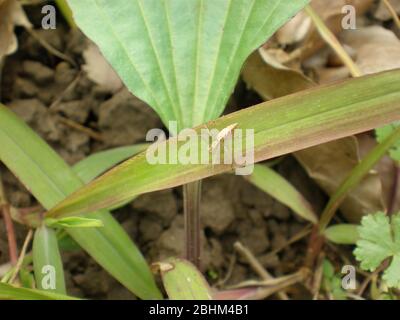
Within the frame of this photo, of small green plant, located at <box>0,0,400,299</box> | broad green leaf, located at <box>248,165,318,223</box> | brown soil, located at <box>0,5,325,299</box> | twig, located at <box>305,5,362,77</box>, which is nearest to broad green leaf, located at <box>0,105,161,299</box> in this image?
small green plant, located at <box>0,0,400,299</box>

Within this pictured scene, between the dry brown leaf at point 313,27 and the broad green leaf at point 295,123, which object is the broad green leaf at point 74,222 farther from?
the dry brown leaf at point 313,27

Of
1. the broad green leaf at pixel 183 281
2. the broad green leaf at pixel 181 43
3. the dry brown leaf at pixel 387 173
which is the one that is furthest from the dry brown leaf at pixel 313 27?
the broad green leaf at pixel 183 281

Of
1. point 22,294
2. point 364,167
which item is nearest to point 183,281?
point 22,294

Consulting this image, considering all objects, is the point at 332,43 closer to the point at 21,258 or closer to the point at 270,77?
the point at 270,77

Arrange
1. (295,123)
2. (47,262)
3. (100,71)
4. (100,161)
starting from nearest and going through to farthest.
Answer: (295,123)
(47,262)
(100,161)
(100,71)

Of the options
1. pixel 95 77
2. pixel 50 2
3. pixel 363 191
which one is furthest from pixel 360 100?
pixel 50 2
